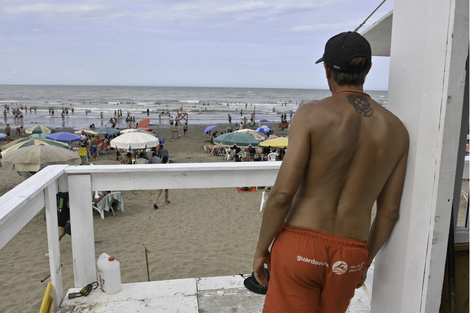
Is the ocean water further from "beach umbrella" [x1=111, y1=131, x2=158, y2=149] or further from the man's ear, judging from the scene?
the man's ear

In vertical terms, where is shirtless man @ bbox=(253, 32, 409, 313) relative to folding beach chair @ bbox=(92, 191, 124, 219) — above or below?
above

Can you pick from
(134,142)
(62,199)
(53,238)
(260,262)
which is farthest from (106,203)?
(260,262)

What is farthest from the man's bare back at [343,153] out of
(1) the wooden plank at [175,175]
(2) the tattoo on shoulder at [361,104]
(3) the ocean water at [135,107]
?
(3) the ocean water at [135,107]

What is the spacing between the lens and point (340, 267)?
1.38 m

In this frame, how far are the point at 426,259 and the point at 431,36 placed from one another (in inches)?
27.6

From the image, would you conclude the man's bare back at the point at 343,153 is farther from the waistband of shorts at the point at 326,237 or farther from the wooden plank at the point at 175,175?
the wooden plank at the point at 175,175

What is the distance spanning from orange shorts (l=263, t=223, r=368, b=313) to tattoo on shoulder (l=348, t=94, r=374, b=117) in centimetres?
47

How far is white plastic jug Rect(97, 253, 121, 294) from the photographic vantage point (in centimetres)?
246

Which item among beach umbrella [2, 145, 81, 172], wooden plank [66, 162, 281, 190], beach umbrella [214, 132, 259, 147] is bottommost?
beach umbrella [214, 132, 259, 147]

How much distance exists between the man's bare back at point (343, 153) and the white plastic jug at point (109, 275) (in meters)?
1.61

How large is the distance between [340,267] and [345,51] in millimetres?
787

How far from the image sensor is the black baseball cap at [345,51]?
4.22 ft

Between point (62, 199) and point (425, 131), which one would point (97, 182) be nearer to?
point (425, 131)

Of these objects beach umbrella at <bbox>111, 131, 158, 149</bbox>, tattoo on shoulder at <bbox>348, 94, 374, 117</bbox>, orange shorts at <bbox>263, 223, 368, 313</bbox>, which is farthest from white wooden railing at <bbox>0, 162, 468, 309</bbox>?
beach umbrella at <bbox>111, 131, 158, 149</bbox>
